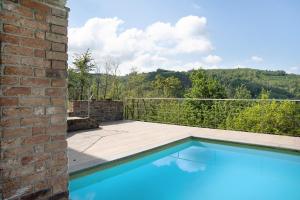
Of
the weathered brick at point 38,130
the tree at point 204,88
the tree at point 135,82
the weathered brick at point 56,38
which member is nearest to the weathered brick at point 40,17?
the weathered brick at point 56,38

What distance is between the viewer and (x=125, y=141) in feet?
19.6

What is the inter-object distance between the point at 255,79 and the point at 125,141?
2755 centimetres

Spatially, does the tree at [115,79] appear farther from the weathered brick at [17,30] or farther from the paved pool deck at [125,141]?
the weathered brick at [17,30]

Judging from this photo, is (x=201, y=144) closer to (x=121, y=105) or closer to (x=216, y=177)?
(x=216, y=177)

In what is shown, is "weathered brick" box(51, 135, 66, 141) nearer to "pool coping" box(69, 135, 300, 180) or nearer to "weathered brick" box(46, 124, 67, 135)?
"weathered brick" box(46, 124, 67, 135)

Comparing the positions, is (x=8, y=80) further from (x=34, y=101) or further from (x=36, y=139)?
(x=36, y=139)

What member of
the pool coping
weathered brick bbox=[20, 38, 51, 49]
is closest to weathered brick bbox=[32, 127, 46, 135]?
weathered brick bbox=[20, 38, 51, 49]

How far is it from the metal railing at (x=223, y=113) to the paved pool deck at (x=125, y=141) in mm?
750

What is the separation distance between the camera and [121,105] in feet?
32.6

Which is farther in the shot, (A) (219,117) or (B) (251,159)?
(A) (219,117)

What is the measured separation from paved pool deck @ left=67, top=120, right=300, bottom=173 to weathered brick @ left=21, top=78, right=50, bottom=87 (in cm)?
244

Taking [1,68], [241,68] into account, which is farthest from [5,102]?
[241,68]

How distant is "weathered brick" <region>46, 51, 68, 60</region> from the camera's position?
174cm

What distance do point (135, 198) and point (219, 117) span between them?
5570 millimetres
